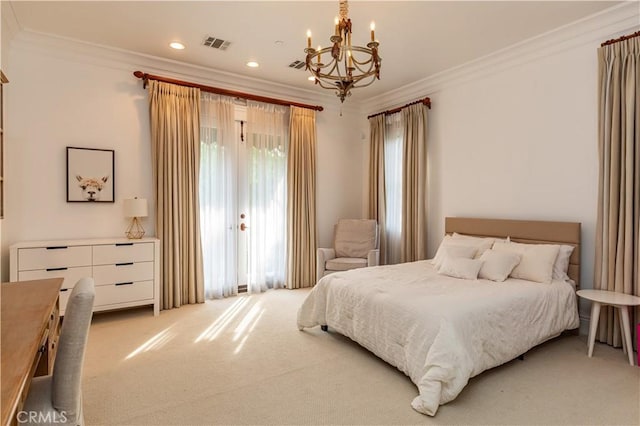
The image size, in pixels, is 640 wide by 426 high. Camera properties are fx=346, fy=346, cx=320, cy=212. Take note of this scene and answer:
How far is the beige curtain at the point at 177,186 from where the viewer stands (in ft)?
13.6

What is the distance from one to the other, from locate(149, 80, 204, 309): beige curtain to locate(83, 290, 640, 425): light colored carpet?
0.88 metres

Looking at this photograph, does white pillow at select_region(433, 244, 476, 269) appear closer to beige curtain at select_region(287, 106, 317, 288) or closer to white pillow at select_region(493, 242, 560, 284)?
white pillow at select_region(493, 242, 560, 284)

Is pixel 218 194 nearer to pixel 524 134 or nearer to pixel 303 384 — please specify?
pixel 303 384

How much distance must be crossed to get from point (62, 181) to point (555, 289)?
5045mm

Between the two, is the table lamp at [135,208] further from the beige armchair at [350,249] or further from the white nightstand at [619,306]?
the white nightstand at [619,306]

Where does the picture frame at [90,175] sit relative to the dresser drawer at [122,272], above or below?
above

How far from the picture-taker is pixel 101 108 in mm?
3951

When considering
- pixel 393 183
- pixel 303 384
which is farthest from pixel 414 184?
pixel 303 384

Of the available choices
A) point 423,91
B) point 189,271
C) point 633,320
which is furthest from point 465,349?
point 423,91

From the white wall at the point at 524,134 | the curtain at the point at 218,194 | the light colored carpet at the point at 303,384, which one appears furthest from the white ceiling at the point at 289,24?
the light colored carpet at the point at 303,384

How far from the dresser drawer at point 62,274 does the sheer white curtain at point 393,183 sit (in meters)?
3.98

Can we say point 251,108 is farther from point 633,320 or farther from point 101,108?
point 633,320

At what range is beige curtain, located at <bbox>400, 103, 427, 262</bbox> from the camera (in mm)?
4820

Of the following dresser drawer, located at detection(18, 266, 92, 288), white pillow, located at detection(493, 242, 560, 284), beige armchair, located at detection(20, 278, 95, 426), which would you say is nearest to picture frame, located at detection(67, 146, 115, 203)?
dresser drawer, located at detection(18, 266, 92, 288)
